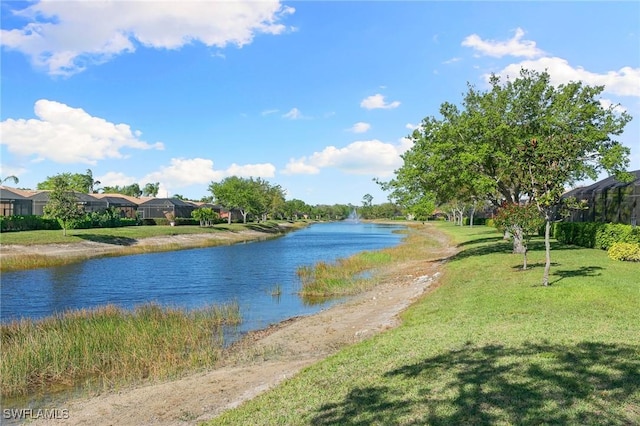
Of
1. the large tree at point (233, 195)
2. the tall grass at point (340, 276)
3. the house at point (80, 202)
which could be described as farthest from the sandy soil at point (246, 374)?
the large tree at point (233, 195)

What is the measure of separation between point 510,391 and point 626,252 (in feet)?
65.6

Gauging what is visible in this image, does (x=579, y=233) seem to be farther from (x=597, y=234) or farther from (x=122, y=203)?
(x=122, y=203)

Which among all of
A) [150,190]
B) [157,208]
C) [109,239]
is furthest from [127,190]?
[109,239]

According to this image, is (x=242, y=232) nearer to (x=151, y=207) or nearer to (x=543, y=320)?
(x=151, y=207)

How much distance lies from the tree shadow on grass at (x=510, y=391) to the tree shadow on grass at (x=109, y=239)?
5058 centimetres

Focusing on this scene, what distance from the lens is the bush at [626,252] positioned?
22.9 m

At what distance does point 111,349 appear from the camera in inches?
565

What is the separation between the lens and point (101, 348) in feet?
47.1

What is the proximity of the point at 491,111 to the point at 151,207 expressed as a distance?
88.0 metres

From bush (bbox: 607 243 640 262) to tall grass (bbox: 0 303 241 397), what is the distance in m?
20.1

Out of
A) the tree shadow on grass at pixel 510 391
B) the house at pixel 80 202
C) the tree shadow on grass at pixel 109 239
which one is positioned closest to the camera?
the tree shadow on grass at pixel 510 391

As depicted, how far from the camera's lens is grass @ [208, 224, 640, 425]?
681 cm

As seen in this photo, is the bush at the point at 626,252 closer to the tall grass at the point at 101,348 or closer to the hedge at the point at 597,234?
the hedge at the point at 597,234

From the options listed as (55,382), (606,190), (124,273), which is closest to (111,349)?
(55,382)
